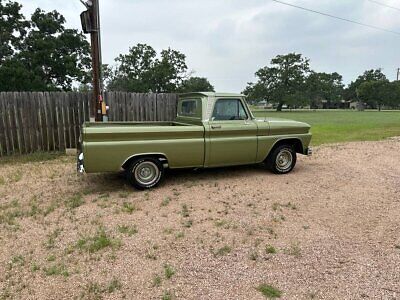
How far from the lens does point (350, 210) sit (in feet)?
15.1

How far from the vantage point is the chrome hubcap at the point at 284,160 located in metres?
6.62

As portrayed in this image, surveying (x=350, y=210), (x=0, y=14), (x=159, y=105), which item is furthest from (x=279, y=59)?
(x=350, y=210)

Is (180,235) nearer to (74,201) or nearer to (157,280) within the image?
(157,280)

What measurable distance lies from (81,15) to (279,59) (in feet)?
218

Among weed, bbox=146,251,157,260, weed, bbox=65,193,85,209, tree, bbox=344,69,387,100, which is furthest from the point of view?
tree, bbox=344,69,387,100

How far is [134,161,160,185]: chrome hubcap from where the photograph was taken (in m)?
5.46

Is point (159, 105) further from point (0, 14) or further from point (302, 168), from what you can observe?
point (0, 14)

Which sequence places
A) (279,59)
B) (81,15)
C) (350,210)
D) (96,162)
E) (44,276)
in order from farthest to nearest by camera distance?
(279,59)
(81,15)
(96,162)
(350,210)
(44,276)

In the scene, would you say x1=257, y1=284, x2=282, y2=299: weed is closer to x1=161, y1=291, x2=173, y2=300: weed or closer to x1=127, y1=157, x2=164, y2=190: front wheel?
x1=161, y1=291, x2=173, y2=300: weed

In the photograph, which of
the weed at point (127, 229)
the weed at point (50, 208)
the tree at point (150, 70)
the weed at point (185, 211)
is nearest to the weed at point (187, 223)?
the weed at point (185, 211)

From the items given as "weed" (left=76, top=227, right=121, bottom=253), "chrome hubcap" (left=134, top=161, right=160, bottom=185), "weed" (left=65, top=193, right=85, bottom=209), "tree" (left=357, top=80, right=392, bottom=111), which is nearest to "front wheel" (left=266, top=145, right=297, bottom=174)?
"chrome hubcap" (left=134, top=161, right=160, bottom=185)

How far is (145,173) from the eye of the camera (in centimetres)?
554

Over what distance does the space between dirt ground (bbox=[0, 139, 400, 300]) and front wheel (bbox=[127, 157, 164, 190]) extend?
0.22 metres

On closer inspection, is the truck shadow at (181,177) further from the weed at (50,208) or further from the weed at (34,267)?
the weed at (34,267)
